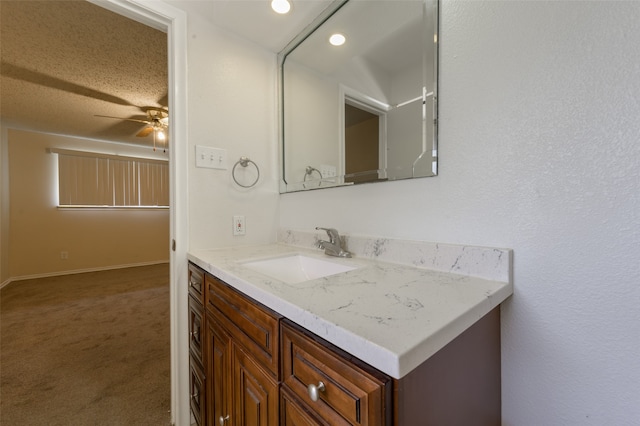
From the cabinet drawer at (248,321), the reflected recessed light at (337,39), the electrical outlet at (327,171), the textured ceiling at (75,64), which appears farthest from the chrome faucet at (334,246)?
the textured ceiling at (75,64)

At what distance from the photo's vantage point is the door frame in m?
1.22

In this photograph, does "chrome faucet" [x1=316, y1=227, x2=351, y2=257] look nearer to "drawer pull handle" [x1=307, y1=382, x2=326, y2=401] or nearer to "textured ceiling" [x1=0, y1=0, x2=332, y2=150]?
"drawer pull handle" [x1=307, y1=382, x2=326, y2=401]

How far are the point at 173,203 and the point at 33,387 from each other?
1482 millimetres


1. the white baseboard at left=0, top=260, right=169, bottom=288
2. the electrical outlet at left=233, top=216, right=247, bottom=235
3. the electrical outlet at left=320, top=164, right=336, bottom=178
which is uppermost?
the electrical outlet at left=320, top=164, right=336, bottom=178

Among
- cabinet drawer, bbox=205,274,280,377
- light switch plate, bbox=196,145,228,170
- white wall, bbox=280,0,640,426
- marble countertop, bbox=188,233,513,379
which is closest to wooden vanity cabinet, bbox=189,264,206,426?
cabinet drawer, bbox=205,274,280,377

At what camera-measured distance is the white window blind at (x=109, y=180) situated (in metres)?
3.95

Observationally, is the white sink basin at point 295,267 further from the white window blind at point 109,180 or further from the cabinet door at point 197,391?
the white window blind at point 109,180

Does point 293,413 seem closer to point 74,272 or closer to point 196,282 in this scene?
point 196,282

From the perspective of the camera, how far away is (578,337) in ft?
2.06

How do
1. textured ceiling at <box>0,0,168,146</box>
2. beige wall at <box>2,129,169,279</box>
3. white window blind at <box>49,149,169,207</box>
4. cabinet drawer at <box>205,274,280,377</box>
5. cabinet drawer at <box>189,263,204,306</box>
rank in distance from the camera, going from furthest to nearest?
white window blind at <box>49,149,169,207</box>
beige wall at <box>2,129,169,279</box>
textured ceiling at <box>0,0,168,146</box>
cabinet drawer at <box>189,263,204,306</box>
cabinet drawer at <box>205,274,280,377</box>

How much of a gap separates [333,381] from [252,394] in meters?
0.38

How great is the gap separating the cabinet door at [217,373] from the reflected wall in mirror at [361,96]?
0.81 meters

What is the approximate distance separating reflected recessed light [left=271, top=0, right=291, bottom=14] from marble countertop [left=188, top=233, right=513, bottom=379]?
1.24 meters

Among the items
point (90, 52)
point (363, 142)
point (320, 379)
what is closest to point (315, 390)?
point (320, 379)
